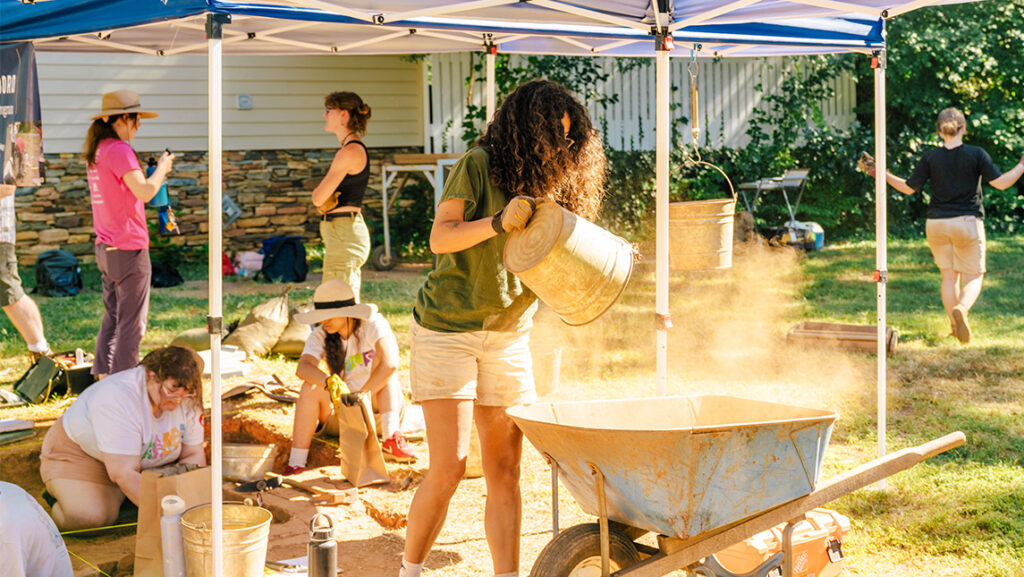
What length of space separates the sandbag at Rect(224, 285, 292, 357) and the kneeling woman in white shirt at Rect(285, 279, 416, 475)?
2422mm

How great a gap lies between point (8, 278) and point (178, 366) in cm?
321

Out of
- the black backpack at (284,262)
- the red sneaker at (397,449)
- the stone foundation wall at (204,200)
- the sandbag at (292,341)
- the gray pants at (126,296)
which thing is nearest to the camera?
the red sneaker at (397,449)

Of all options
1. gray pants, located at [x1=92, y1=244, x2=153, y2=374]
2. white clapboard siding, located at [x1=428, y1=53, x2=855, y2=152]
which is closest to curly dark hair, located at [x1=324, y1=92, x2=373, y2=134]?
gray pants, located at [x1=92, y1=244, x2=153, y2=374]

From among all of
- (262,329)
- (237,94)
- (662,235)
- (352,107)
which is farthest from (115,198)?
(237,94)

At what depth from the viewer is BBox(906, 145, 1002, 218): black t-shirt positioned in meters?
8.30

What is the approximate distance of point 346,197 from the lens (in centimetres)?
605

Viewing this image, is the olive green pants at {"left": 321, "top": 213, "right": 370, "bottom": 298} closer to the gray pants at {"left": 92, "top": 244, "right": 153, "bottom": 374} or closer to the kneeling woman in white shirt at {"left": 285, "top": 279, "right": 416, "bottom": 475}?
the kneeling woman in white shirt at {"left": 285, "top": 279, "right": 416, "bottom": 475}

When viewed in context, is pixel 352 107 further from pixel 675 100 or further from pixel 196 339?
pixel 675 100

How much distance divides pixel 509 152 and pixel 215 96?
3.27 feet

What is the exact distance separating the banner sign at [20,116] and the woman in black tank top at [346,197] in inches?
68.1

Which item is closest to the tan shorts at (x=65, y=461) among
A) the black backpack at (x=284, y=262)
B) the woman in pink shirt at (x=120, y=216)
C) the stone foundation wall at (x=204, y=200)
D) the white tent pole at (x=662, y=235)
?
the woman in pink shirt at (x=120, y=216)

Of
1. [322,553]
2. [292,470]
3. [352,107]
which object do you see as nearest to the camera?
[322,553]

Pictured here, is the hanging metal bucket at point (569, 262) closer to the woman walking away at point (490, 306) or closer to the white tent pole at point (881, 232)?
the woman walking away at point (490, 306)

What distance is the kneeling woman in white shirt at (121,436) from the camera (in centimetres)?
438
